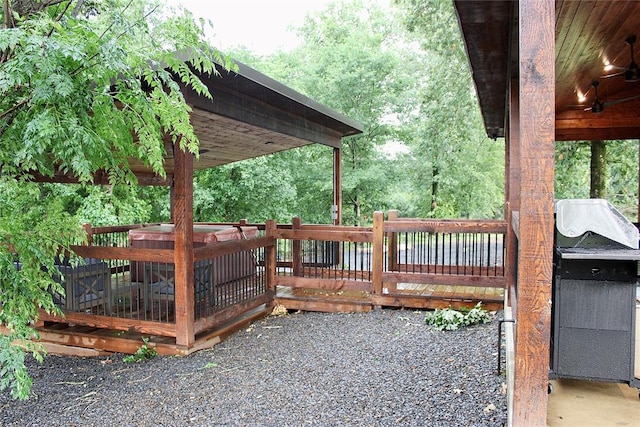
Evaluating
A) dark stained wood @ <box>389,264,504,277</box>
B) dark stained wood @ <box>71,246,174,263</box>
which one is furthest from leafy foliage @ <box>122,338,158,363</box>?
dark stained wood @ <box>389,264,504,277</box>

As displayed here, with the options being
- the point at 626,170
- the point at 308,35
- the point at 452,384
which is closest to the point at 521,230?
the point at 452,384

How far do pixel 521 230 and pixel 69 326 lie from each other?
199 inches

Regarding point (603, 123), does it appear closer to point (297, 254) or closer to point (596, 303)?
point (297, 254)

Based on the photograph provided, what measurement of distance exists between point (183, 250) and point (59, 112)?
6.72ft

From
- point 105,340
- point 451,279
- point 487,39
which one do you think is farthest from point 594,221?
point 105,340

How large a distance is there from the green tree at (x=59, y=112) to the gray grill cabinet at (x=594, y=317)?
252cm

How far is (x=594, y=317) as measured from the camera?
7.76 ft

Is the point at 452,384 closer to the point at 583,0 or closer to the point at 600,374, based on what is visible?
the point at 600,374

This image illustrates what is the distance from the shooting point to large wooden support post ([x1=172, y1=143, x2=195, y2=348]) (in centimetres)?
441

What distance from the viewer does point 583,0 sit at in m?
2.92

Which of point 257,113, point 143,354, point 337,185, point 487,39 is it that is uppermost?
point 487,39

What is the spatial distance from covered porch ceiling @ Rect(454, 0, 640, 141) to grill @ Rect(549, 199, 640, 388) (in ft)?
4.97

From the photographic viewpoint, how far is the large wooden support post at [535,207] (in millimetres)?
1860

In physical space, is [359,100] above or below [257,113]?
above
